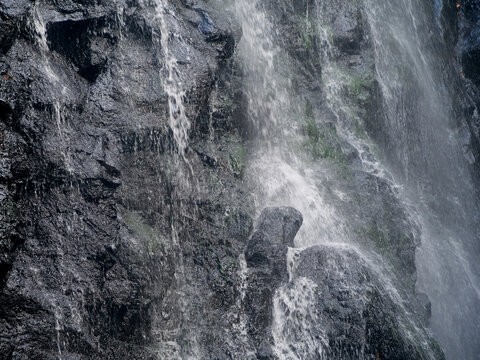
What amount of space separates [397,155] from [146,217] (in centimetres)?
991

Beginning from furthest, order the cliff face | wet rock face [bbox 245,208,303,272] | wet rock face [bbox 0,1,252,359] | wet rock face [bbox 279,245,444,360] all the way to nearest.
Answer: wet rock face [bbox 245,208,303,272], wet rock face [bbox 279,245,444,360], the cliff face, wet rock face [bbox 0,1,252,359]

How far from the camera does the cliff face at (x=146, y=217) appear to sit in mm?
6902

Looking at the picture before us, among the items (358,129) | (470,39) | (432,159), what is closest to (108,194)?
(358,129)

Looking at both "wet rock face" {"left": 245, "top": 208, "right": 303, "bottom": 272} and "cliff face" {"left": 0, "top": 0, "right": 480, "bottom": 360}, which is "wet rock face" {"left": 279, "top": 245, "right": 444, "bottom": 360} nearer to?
"cliff face" {"left": 0, "top": 0, "right": 480, "bottom": 360}

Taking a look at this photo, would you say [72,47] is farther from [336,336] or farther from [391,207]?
[391,207]

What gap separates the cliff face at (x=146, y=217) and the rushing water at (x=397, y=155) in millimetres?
672

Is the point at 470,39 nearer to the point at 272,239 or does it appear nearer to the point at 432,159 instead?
the point at 432,159

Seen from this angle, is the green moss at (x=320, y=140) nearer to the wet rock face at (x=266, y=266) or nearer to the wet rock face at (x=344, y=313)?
the wet rock face at (x=266, y=266)

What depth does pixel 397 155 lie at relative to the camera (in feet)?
46.9

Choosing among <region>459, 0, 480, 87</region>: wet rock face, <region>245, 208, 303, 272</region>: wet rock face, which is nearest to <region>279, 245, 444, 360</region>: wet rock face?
<region>245, 208, 303, 272</region>: wet rock face

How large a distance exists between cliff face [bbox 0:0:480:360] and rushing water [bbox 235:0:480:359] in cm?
67

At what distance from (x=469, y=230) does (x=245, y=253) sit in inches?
512

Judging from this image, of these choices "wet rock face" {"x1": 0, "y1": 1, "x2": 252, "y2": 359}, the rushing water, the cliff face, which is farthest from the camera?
the rushing water

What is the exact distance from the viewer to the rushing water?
36.0 ft
